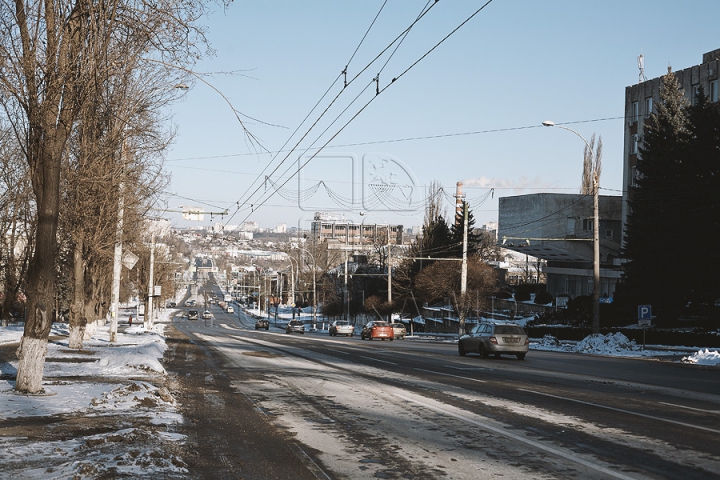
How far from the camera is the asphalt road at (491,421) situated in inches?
315

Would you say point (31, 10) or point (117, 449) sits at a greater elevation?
point (31, 10)

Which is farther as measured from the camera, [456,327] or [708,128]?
[456,327]

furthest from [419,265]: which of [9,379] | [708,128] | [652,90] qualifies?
[9,379]

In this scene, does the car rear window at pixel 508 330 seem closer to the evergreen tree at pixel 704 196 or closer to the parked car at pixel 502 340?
the parked car at pixel 502 340

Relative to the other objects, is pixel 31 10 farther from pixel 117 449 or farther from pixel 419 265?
pixel 419 265

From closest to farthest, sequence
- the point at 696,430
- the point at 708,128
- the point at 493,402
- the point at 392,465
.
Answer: the point at 392,465 → the point at 696,430 → the point at 493,402 → the point at 708,128

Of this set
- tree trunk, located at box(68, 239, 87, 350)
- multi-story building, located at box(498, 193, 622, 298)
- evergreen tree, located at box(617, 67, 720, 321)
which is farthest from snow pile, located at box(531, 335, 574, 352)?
multi-story building, located at box(498, 193, 622, 298)

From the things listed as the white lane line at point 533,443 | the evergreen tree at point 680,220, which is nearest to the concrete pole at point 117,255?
the white lane line at point 533,443

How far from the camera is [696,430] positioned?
1020 cm

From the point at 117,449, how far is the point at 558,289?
3324 inches

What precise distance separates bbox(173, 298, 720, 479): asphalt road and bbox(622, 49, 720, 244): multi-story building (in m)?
50.3

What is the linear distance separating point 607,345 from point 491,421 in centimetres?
2938

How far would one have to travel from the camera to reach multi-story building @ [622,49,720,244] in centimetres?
6378

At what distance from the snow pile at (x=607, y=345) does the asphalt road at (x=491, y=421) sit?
17.1 metres
